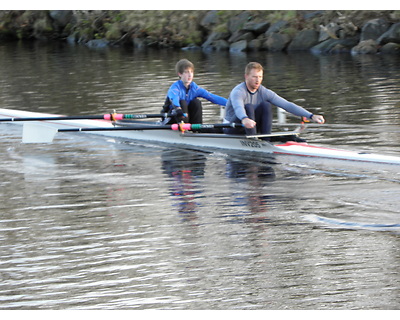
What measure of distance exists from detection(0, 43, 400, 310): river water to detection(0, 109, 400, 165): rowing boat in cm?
21

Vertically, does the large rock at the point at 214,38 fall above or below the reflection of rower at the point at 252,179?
above

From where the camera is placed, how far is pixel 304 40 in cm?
2900

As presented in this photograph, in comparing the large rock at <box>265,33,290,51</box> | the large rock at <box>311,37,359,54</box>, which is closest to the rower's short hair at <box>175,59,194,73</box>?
the large rock at <box>311,37,359,54</box>

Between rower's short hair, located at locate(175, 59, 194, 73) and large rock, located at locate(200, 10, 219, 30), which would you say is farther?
large rock, located at locate(200, 10, 219, 30)

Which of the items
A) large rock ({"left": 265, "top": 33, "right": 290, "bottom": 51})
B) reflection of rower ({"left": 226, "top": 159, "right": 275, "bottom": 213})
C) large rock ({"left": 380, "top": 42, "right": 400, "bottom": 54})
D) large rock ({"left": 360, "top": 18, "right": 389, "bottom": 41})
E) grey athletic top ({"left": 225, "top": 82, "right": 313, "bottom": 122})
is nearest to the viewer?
reflection of rower ({"left": 226, "top": 159, "right": 275, "bottom": 213})

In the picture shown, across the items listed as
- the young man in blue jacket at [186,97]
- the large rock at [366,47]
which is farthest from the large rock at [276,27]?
the young man in blue jacket at [186,97]

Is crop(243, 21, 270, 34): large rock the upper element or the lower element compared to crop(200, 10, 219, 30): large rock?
lower

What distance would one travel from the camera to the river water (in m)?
6.38

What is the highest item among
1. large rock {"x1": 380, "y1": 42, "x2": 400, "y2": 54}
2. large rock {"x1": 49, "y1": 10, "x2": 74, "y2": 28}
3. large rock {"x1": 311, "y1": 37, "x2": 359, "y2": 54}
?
large rock {"x1": 49, "y1": 10, "x2": 74, "y2": 28}

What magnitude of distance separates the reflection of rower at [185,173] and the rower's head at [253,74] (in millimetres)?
1413

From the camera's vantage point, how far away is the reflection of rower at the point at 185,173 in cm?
902

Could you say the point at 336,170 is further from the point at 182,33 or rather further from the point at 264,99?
the point at 182,33

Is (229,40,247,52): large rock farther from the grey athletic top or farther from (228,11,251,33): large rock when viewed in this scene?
the grey athletic top

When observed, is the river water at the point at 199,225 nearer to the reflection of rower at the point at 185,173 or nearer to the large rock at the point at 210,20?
the reflection of rower at the point at 185,173
